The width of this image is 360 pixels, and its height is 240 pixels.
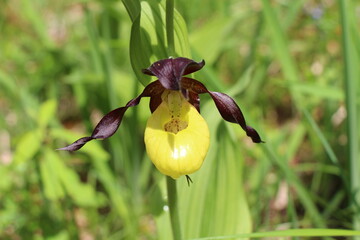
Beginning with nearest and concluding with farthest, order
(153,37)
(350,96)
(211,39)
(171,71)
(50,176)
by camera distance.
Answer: (171,71) < (153,37) < (350,96) < (50,176) < (211,39)

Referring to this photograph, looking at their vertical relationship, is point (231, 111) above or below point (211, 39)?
Answer: below

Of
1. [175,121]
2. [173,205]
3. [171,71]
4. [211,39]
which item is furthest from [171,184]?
[211,39]

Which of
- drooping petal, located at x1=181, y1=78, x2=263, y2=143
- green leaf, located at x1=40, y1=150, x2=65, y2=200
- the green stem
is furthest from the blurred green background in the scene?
drooping petal, located at x1=181, y1=78, x2=263, y2=143

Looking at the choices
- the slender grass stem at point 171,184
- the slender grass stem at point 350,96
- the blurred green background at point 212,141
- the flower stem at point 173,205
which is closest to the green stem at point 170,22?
the slender grass stem at point 171,184

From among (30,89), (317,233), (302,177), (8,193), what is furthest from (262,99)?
(317,233)

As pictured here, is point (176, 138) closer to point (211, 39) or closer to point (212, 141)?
point (212, 141)

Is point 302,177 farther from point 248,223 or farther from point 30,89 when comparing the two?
point 30,89

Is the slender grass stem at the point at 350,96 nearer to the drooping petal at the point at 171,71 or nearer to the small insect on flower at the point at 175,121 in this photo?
the small insect on flower at the point at 175,121

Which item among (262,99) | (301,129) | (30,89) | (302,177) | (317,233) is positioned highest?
(30,89)
